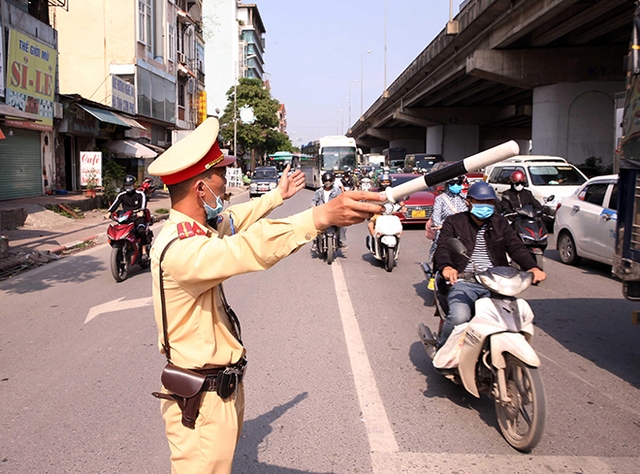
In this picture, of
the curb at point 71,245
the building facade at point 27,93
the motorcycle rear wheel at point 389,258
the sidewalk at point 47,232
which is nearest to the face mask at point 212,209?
the motorcycle rear wheel at point 389,258

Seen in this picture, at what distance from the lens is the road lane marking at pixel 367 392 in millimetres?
3953

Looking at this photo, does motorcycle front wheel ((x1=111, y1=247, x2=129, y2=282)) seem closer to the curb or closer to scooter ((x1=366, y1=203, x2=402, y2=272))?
the curb

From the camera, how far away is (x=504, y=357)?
407cm

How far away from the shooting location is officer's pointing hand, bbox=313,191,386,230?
191 cm

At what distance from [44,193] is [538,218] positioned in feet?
61.3

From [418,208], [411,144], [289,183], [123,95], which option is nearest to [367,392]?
[289,183]

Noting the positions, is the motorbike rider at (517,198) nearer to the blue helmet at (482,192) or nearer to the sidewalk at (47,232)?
the blue helmet at (482,192)

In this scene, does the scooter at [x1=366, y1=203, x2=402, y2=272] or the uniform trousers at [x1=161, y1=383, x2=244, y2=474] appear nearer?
the uniform trousers at [x1=161, y1=383, x2=244, y2=474]

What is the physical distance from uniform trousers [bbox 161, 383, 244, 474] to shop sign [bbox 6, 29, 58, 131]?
17880 mm

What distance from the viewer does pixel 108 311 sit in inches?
309

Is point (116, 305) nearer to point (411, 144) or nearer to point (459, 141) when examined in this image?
point (459, 141)

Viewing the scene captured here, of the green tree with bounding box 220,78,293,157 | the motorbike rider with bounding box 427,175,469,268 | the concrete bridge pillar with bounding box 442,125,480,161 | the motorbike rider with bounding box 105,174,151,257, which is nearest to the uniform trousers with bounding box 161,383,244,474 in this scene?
the motorbike rider with bounding box 427,175,469,268

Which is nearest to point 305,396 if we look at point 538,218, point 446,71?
point 538,218

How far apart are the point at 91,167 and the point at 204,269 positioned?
69.0 feet
